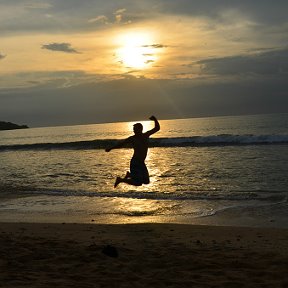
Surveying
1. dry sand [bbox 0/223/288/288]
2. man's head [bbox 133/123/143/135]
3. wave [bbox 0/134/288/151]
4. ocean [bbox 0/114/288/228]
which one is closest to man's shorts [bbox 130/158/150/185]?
man's head [bbox 133/123/143/135]

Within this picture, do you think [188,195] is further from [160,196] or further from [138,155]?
[138,155]

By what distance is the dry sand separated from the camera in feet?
21.2

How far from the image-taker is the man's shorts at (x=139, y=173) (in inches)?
385

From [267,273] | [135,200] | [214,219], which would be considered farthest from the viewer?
[135,200]

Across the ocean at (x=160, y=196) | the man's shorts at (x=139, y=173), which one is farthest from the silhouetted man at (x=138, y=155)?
the ocean at (x=160, y=196)

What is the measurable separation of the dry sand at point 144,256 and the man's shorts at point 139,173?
1.18 metres

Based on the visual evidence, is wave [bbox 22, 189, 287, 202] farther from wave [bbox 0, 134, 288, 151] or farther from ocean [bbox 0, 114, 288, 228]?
wave [bbox 0, 134, 288, 151]

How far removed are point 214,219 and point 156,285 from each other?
5889mm

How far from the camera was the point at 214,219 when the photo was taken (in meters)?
11.9

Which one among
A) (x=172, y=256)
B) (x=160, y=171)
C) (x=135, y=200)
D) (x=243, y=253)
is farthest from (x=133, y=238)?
(x=160, y=171)

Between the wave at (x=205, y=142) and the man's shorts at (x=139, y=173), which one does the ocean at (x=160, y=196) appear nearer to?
the man's shorts at (x=139, y=173)

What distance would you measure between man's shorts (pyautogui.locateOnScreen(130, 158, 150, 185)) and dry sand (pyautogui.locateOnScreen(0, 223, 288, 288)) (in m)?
1.18

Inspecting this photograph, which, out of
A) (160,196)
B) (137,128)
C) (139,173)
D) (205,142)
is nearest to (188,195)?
(160,196)

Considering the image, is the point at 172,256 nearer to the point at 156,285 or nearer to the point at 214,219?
the point at 156,285
